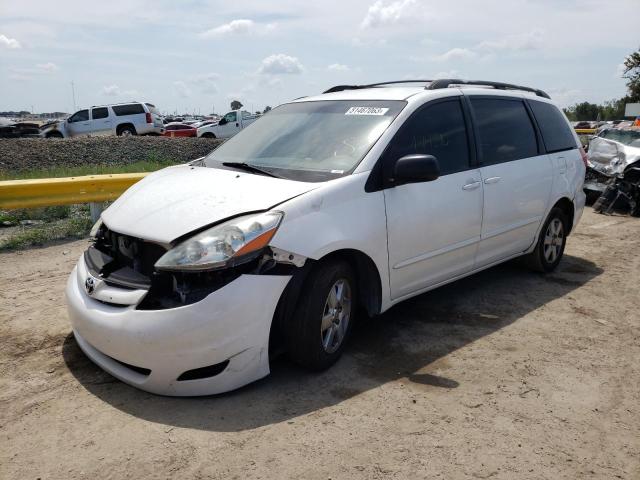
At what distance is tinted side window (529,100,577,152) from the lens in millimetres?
5744

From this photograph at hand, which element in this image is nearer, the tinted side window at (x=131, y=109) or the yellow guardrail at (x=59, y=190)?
the yellow guardrail at (x=59, y=190)

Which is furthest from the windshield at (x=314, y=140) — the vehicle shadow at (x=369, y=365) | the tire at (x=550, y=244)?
the tire at (x=550, y=244)

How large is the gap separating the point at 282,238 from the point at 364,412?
3.50 ft

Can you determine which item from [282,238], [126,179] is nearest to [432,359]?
[282,238]

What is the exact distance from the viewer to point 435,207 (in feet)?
14.0

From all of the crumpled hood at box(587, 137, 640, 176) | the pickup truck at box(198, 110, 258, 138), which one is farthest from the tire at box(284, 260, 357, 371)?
the pickup truck at box(198, 110, 258, 138)

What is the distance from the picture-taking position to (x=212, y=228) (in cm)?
329

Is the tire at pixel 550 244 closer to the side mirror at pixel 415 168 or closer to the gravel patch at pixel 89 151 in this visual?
the side mirror at pixel 415 168

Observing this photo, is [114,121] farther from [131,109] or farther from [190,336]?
[190,336]

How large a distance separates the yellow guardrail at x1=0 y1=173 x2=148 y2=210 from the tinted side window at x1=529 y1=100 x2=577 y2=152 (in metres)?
Answer: 4.96

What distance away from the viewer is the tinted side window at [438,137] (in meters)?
4.14

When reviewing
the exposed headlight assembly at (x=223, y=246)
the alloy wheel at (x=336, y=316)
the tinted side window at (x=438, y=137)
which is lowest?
the alloy wheel at (x=336, y=316)

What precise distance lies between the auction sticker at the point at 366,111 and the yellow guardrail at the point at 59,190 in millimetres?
4190

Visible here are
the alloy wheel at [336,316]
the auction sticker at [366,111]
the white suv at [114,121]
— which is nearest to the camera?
the alloy wheel at [336,316]
